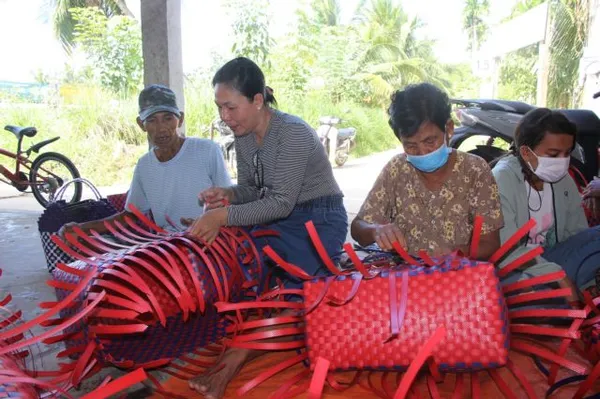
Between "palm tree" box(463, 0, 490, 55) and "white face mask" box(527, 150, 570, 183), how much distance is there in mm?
32030

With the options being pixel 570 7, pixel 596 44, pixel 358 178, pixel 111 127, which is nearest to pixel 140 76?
pixel 111 127

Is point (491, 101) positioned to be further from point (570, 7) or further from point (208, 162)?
point (570, 7)

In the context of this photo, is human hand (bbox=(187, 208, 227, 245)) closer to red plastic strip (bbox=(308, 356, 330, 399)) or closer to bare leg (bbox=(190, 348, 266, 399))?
bare leg (bbox=(190, 348, 266, 399))

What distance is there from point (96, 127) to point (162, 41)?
264 inches

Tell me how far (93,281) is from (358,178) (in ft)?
24.2

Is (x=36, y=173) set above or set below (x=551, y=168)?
below

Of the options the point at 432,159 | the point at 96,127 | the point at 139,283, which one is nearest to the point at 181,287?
the point at 139,283

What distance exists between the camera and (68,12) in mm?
14797

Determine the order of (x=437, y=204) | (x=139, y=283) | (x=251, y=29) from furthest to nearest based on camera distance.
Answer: (x=251, y=29), (x=437, y=204), (x=139, y=283)

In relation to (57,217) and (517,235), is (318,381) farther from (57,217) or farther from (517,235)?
(57,217)

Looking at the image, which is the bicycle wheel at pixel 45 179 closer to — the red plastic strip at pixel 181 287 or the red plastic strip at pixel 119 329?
the red plastic strip at pixel 181 287

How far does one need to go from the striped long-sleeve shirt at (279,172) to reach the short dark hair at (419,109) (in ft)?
1.37

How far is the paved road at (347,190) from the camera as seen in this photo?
19.8 ft

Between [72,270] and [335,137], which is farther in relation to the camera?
[335,137]
